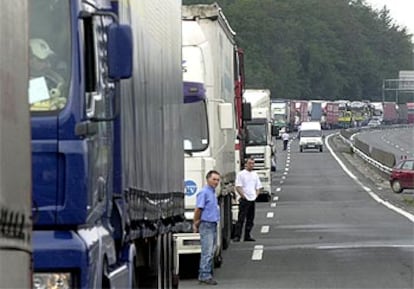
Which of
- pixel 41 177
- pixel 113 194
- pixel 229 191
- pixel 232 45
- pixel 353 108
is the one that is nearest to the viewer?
pixel 41 177

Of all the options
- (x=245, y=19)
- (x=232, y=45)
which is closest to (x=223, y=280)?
(x=232, y=45)

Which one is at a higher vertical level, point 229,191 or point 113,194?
point 113,194

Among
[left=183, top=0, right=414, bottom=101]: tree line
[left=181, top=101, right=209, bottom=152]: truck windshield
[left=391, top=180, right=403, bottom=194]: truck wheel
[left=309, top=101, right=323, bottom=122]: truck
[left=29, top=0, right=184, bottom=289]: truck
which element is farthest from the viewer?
[left=183, top=0, right=414, bottom=101]: tree line

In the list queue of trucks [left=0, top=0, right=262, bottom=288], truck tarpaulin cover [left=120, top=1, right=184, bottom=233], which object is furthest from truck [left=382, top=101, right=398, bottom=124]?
queue of trucks [left=0, top=0, right=262, bottom=288]

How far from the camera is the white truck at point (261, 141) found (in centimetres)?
4297

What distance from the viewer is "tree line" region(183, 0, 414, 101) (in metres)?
166

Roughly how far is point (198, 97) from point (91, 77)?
11120mm

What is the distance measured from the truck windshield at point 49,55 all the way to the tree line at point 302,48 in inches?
5824

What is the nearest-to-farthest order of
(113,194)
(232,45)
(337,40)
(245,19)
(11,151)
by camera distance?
(11,151), (113,194), (232,45), (245,19), (337,40)

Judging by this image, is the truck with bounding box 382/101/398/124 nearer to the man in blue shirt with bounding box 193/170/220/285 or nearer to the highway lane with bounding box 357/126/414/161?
the highway lane with bounding box 357/126/414/161

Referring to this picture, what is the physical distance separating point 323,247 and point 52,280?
18.0m

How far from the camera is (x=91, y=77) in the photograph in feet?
25.1

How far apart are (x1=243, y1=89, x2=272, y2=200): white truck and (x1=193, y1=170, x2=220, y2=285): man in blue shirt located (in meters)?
23.8

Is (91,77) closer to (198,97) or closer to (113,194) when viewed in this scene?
(113,194)
